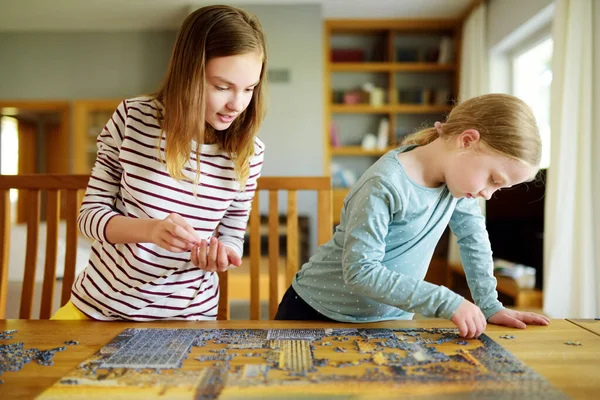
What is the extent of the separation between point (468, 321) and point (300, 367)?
33 centimetres

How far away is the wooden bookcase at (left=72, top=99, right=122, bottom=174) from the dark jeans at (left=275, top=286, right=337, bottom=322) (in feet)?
15.3

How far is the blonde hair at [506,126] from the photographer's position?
99 cm

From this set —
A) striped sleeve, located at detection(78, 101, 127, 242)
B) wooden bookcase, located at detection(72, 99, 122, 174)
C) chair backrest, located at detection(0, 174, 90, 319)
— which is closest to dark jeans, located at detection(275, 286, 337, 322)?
striped sleeve, located at detection(78, 101, 127, 242)

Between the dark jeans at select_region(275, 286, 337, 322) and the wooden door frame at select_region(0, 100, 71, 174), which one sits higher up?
the wooden door frame at select_region(0, 100, 71, 174)

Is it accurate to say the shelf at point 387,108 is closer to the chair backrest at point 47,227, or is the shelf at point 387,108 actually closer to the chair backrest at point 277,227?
the chair backrest at point 277,227

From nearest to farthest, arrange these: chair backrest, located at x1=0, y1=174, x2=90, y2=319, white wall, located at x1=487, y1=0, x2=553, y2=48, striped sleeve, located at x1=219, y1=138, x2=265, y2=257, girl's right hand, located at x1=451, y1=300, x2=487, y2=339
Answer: girl's right hand, located at x1=451, y1=300, x2=487, y2=339, striped sleeve, located at x1=219, y1=138, x2=265, y2=257, chair backrest, located at x1=0, y1=174, x2=90, y2=319, white wall, located at x1=487, y1=0, x2=553, y2=48

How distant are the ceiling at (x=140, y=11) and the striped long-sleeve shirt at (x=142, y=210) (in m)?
3.88

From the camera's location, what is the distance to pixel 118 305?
1126 mm

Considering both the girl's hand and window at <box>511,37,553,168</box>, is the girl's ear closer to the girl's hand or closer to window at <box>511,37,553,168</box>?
the girl's hand

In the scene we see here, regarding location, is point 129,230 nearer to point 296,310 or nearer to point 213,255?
point 213,255

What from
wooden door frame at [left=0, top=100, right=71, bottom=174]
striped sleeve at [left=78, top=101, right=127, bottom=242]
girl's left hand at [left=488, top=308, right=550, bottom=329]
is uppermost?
wooden door frame at [left=0, top=100, right=71, bottom=174]

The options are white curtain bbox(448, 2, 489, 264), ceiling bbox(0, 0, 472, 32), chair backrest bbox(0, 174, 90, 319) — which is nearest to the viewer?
chair backrest bbox(0, 174, 90, 319)

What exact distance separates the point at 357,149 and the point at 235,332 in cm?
433

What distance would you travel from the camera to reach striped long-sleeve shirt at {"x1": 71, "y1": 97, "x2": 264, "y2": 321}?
3.67 ft
